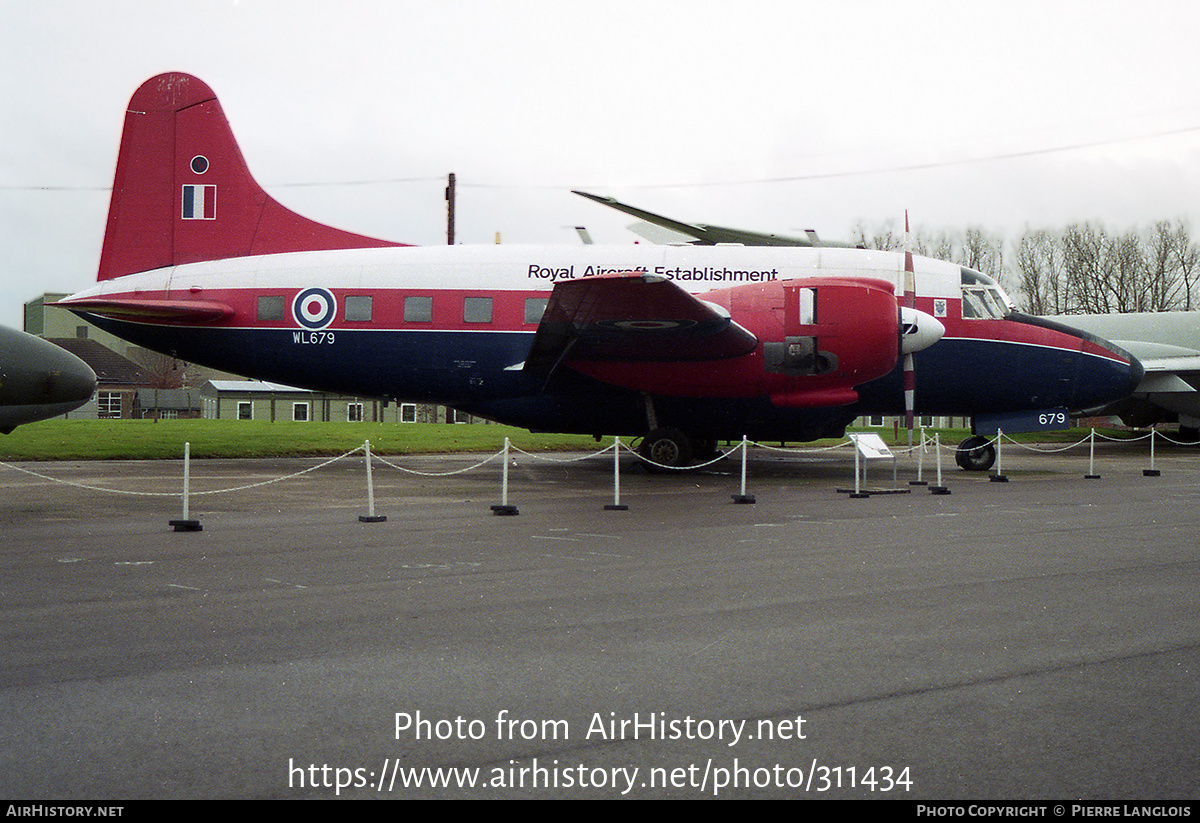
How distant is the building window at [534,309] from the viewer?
2033cm

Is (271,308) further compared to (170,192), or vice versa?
(170,192)

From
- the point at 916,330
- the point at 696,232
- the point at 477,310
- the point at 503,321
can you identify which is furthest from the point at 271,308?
the point at 696,232

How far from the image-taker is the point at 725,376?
768 inches

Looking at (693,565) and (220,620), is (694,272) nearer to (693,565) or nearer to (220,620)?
(693,565)

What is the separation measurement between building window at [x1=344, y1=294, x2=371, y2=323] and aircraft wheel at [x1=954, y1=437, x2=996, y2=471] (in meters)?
12.6

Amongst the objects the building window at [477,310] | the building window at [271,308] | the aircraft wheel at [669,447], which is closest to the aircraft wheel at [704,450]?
the aircraft wheel at [669,447]

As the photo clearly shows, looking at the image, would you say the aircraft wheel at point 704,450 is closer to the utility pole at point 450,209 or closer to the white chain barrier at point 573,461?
the white chain barrier at point 573,461

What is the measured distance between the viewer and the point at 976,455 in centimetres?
2281

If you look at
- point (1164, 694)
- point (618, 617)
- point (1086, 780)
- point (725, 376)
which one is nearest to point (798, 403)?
point (725, 376)

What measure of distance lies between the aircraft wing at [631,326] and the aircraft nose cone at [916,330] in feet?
9.30

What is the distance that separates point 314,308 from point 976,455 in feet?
46.0

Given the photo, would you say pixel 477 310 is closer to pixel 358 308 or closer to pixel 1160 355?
pixel 358 308

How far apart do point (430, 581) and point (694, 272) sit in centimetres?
1303

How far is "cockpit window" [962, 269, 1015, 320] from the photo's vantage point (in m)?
20.9
